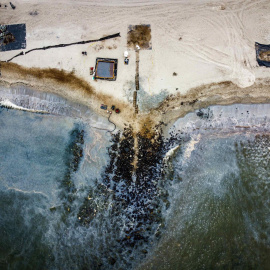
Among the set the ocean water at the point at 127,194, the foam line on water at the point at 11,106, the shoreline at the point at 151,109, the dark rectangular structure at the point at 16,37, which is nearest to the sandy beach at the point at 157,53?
the shoreline at the point at 151,109

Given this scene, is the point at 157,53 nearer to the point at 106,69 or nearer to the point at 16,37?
the point at 106,69

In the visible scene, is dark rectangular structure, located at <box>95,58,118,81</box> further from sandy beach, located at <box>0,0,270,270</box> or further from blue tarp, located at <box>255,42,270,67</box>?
blue tarp, located at <box>255,42,270,67</box>

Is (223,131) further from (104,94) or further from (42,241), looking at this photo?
(42,241)

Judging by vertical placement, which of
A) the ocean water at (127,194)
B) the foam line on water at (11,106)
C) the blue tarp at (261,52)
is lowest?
the ocean water at (127,194)

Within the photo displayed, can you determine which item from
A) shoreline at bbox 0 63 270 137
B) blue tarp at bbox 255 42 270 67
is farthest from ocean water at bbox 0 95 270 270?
blue tarp at bbox 255 42 270 67

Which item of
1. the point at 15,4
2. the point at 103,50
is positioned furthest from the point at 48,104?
the point at 15,4

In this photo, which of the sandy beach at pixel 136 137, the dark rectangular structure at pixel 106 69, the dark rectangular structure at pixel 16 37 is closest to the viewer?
the sandy beach at pixel 136 137

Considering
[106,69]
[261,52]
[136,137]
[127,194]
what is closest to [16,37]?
[106,69]

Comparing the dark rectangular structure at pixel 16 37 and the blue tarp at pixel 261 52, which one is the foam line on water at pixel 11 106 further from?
the blue tarp at pixel 261 52
